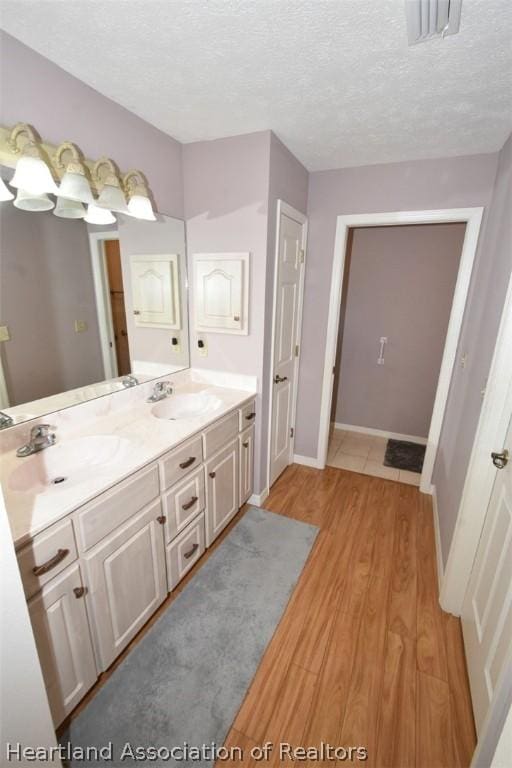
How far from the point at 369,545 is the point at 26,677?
6.19 feet

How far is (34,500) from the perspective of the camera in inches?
43.8

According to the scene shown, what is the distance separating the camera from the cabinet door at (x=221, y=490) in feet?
6.29

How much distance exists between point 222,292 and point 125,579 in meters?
1.68

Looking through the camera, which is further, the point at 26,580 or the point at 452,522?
the point at 452,522

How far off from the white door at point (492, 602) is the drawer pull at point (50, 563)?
143 centimetres

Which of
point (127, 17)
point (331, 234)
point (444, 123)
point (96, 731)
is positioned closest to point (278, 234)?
point (331, 234)

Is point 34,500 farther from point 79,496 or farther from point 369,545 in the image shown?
point 369,545

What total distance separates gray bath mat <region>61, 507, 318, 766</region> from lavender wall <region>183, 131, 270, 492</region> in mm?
944

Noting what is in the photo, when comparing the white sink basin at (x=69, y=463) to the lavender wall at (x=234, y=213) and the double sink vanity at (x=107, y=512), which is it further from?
the lavender wall at (x=234, y=213)

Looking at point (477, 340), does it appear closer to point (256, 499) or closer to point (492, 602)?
point (492, 602)

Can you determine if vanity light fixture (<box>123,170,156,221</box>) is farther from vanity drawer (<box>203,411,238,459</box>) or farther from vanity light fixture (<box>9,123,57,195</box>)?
vanity drawer (<box>203,411,238,459</box>)

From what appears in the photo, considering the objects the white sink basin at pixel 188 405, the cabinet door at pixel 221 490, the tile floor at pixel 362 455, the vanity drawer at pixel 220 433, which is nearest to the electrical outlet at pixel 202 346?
the white sink basin at pixel 188 405

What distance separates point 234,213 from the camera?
2.08 m

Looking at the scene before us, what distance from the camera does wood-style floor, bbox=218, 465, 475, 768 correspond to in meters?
1.23
